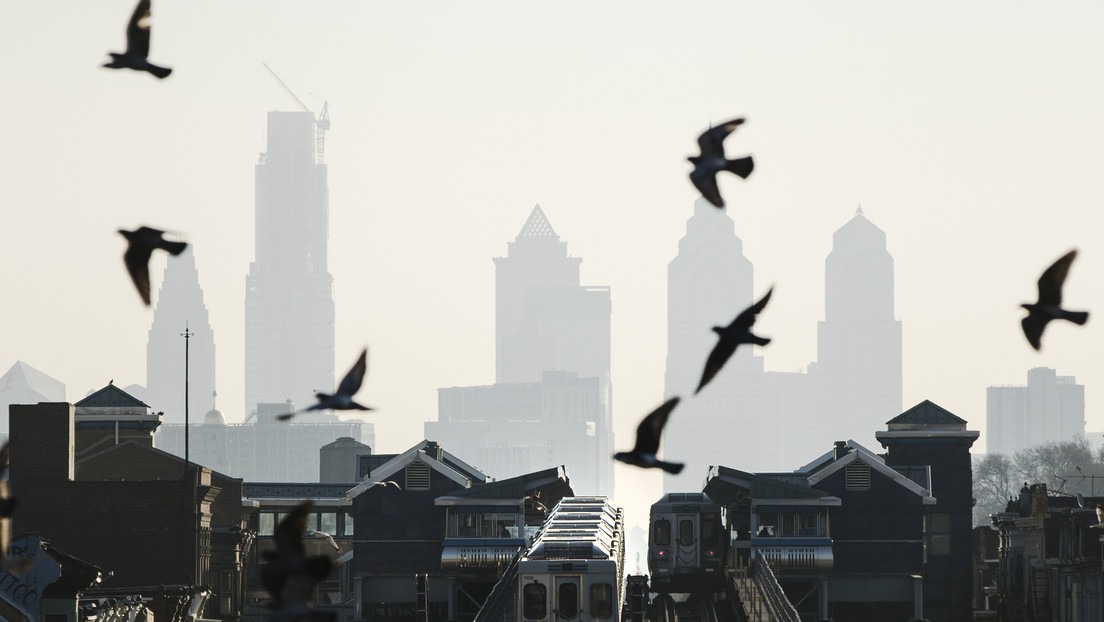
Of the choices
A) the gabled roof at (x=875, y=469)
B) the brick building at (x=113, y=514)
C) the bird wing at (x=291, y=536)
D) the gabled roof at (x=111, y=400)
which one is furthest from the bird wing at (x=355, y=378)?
the gabled roof at (x=111, y=400)

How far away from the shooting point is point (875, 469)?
94562 millimetres

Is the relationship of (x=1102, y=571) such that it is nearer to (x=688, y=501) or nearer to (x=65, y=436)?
(x=688, y=501)

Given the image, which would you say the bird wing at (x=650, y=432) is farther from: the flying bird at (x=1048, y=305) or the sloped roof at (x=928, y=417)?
the sloped roof at (x=928, y=417)

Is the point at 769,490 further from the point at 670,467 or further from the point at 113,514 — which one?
the point at 670,467

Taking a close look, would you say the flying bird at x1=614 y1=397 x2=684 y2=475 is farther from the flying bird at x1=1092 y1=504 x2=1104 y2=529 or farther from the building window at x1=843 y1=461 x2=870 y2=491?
the building window at x1=843 y1=461 x2=870 y2=491

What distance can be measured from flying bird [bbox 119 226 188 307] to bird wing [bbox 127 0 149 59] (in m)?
2.66

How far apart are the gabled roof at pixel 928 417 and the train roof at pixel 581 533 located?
59.5 feet

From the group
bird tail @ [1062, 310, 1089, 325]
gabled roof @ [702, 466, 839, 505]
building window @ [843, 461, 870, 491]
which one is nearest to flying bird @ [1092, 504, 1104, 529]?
gabled roof @ [702, 466, 839, 505]

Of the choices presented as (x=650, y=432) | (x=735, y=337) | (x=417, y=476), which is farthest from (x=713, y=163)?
(x=417, y=476)

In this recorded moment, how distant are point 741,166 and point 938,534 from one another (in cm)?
7554

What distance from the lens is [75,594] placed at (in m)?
50.8

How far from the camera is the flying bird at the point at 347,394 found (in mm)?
28291

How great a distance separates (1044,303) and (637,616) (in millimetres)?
42316

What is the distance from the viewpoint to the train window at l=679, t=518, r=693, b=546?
90875 mm
